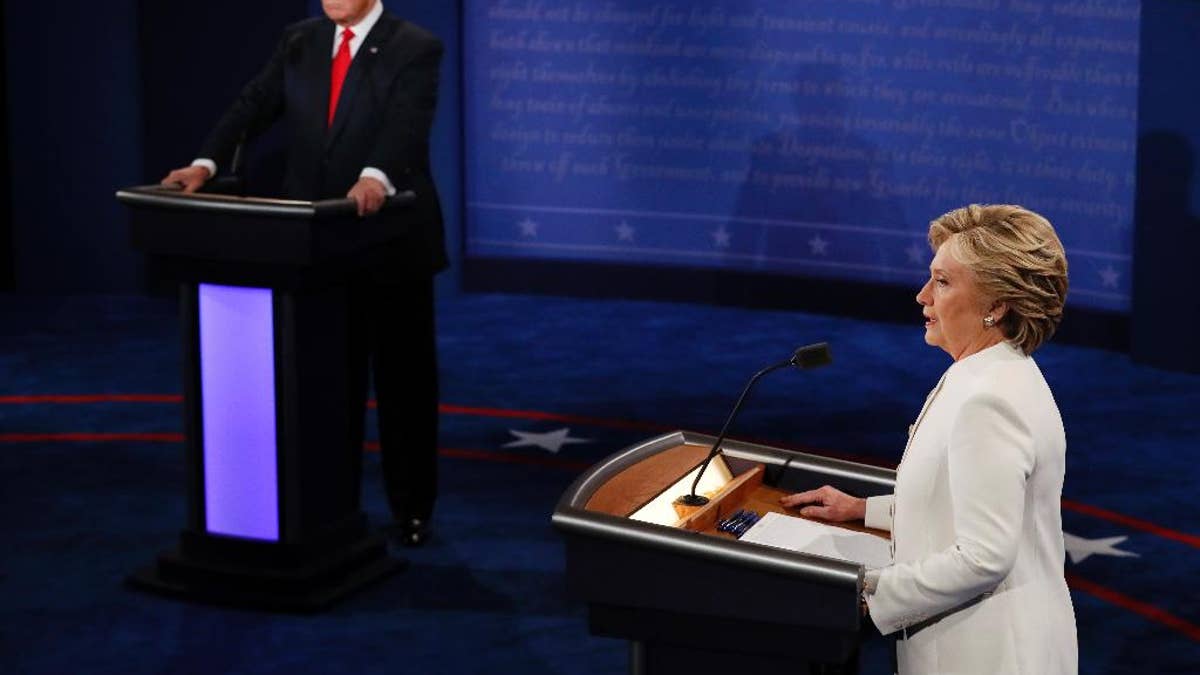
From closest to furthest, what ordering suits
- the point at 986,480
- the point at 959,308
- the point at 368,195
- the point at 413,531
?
the point at 986,480
the point at 959,308
the point at 368,195
the point at 413,531

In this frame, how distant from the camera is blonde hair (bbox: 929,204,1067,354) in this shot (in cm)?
267

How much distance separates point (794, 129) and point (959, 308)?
6.40 meters

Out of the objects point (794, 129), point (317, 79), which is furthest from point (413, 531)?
point (794, 129)

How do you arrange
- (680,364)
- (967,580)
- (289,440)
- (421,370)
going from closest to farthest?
A: 1. (967,580)
2. (289,440)
3. (421,370)
4. (680,364)

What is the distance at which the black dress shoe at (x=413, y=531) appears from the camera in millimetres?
5668

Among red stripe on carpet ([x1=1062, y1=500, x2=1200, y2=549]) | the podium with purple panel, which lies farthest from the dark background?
the podium with purple panel

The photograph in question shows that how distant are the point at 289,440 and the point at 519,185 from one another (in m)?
4.66

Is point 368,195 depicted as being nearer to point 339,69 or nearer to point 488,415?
point 339,69

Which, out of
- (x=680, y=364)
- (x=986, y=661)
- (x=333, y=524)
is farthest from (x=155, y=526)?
(x=986, y=661)

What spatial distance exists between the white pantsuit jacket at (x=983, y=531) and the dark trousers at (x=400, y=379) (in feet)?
9.49

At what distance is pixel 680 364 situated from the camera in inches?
322

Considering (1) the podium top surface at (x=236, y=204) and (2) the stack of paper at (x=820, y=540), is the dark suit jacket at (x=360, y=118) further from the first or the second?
(2) the stack of paper at (x=820, y=540)

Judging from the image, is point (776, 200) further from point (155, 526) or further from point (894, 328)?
point (155, 526)

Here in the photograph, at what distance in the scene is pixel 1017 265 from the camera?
8.77 feet
